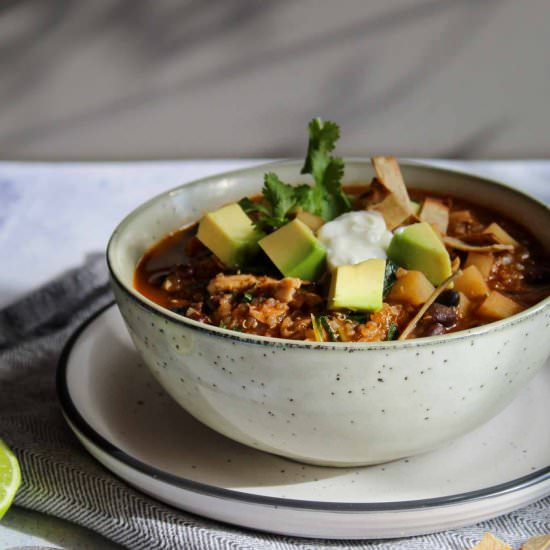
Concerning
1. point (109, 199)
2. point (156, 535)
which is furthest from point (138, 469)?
point (109, 199)

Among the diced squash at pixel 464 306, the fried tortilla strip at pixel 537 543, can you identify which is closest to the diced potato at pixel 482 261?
the diced squash at pixel 464 306

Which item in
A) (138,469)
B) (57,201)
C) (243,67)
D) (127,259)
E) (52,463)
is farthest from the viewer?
(243,67)

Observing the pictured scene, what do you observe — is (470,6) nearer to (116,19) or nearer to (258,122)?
(258,122)

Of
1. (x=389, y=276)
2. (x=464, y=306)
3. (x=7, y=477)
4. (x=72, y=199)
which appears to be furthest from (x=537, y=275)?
(x=72, y=199)

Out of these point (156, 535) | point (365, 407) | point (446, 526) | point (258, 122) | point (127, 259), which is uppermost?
point (127, 259)

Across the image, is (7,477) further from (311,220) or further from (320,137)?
(320,137)

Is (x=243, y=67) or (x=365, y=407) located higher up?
(x=365, y=407)
